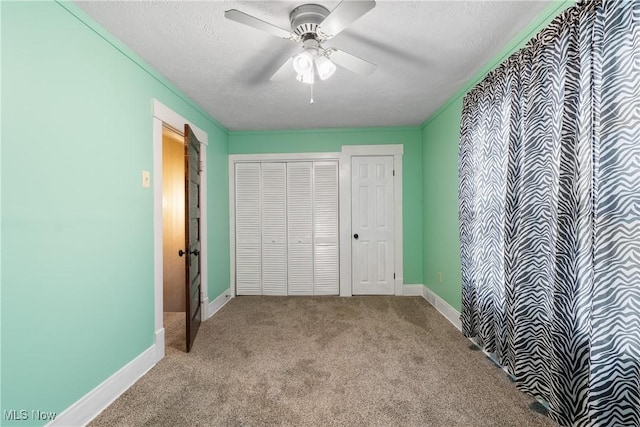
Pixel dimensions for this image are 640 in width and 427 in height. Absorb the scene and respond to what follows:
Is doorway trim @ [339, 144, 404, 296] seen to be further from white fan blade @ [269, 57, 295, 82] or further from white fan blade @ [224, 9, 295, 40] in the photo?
white fan blade @ [224, 9, 295, 40]

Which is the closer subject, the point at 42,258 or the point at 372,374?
the point at 42,258

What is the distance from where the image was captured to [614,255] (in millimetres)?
1273

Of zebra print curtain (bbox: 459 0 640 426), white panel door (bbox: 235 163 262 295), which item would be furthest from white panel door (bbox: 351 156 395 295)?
zebra print curtain (bbox: 459 0 640 426)

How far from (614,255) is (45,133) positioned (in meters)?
2.85

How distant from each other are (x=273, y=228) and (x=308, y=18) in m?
3.05

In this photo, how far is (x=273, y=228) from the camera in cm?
424

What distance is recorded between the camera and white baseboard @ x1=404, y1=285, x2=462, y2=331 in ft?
9.84

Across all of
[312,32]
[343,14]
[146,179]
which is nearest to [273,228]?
[146,179]

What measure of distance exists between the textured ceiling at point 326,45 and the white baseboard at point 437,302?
92.5 inches

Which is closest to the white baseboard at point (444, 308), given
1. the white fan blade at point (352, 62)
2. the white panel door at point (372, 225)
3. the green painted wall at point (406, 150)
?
the green painted wall at point (406, 150)

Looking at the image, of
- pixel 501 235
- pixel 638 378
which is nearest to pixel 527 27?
pixel 501 235

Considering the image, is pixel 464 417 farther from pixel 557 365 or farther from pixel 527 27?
pixel 527 27

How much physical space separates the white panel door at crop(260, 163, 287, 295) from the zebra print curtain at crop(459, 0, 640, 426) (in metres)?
2.89

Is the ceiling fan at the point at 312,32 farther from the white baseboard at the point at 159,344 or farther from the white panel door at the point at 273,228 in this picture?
the white panel door at the point at 273,228
